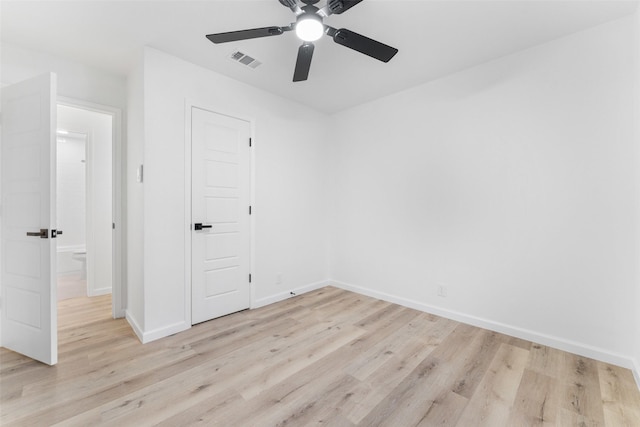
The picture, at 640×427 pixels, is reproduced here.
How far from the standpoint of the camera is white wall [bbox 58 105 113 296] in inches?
146

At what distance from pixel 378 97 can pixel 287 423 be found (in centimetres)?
351

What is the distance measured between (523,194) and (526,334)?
1267mm

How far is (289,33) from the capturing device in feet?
7.44

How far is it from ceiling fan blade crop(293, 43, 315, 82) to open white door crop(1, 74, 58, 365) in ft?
6.13

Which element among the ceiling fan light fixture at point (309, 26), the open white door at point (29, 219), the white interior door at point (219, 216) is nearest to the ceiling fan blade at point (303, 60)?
the ceiling fan light fixture at point (309, 26)

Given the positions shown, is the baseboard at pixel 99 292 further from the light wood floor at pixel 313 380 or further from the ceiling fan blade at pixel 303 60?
→ the ceiling fan blade at pixel 303 60

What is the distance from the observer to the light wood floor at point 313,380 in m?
1.57

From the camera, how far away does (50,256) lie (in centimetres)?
206

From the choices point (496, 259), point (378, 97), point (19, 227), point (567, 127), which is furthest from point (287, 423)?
point (378, 97)

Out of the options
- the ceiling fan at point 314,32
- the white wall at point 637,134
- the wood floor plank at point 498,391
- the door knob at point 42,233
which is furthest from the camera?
the door knob at point 42,233

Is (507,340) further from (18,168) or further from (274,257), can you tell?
(18,168)

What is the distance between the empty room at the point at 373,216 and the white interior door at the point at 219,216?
22mm

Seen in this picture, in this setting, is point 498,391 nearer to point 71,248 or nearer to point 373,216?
point 373,216

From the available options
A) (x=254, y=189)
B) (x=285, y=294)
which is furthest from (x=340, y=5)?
(x=285, y=294)
